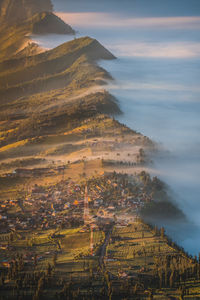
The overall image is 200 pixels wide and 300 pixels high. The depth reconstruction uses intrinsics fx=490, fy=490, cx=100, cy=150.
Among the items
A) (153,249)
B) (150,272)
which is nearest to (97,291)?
(150,272)

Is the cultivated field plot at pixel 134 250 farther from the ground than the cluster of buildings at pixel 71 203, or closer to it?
closer to it

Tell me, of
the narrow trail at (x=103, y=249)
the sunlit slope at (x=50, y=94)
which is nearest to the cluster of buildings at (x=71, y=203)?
the narrow trail at (x=103, y=249)

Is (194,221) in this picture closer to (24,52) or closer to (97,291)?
(97,291)

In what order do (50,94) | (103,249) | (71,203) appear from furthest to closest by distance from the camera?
(50,94)
(71,203)
(103,249)

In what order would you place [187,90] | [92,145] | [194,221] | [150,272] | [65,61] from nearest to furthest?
1. [150,272]
2. [194,221]
3. [92,145]
4. [65,61]
5. [187,90]

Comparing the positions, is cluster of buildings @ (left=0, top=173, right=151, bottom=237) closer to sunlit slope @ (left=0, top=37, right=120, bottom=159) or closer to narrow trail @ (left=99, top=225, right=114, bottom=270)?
narrow trail @ (left=99, top=225, right=114, bottom=270)

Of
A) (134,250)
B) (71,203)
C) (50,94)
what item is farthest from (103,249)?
(50,94)

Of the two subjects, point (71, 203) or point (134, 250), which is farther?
point (71, 203)

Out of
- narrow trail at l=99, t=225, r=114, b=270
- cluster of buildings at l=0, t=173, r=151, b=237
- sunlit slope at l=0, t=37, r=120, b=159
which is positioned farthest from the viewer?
sunlit slope at l=0, t=37, r=120, b=159

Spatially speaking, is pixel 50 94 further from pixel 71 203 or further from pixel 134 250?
pixel 134 250

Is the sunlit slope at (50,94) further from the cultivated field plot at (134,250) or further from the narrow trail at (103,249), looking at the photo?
the cultivated field plot at (134,250)

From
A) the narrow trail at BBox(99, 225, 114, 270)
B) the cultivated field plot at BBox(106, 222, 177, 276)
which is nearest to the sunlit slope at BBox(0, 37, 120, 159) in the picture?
the narrow trail at BBox(99, 225, 114, 270)
